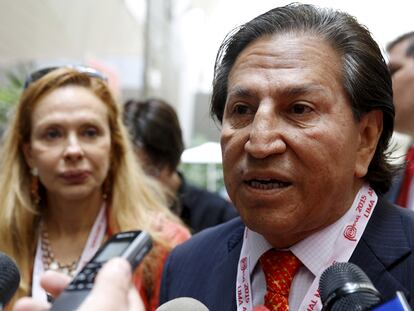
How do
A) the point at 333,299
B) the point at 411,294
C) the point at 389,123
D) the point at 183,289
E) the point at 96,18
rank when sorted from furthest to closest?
1. the point at 96,18
2. the point at 183,289
3. the point at 389,123
4. the point at 411,294
5. the point at 333,299

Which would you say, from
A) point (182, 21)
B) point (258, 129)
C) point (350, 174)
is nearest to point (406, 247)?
point (350, 174)

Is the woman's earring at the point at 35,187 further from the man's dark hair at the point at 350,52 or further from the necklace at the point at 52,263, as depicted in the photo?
the man's dark hair at the point at 350,52

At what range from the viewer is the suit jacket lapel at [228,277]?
1648 millimetres

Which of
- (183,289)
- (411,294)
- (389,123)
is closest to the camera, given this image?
(411,294)

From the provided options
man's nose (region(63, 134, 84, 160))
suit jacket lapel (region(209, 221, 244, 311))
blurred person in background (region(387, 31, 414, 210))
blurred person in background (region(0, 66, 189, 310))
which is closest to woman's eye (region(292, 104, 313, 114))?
suit jacket lapel (region(209, 221, 244, 311))

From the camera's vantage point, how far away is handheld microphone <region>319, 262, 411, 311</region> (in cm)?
87

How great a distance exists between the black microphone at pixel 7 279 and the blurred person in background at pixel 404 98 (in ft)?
7.07

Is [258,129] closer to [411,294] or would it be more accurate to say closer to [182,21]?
[411,294]

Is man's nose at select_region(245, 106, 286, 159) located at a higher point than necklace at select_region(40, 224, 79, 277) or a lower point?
higher

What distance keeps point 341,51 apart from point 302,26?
13 centimetres

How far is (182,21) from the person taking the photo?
771 cm

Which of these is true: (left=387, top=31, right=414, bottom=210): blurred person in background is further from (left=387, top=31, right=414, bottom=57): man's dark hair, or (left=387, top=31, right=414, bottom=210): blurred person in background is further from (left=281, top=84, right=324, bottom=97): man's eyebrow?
(left=281, top=84, right=324, bottom=97): man's eyebrow

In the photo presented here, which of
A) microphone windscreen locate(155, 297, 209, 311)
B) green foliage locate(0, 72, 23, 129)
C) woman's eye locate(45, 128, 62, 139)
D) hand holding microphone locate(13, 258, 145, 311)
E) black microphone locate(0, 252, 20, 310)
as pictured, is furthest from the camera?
green foliage locate(0, 72, 23, 129)

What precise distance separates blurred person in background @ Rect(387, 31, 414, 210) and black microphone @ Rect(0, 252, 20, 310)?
2.16 meters
